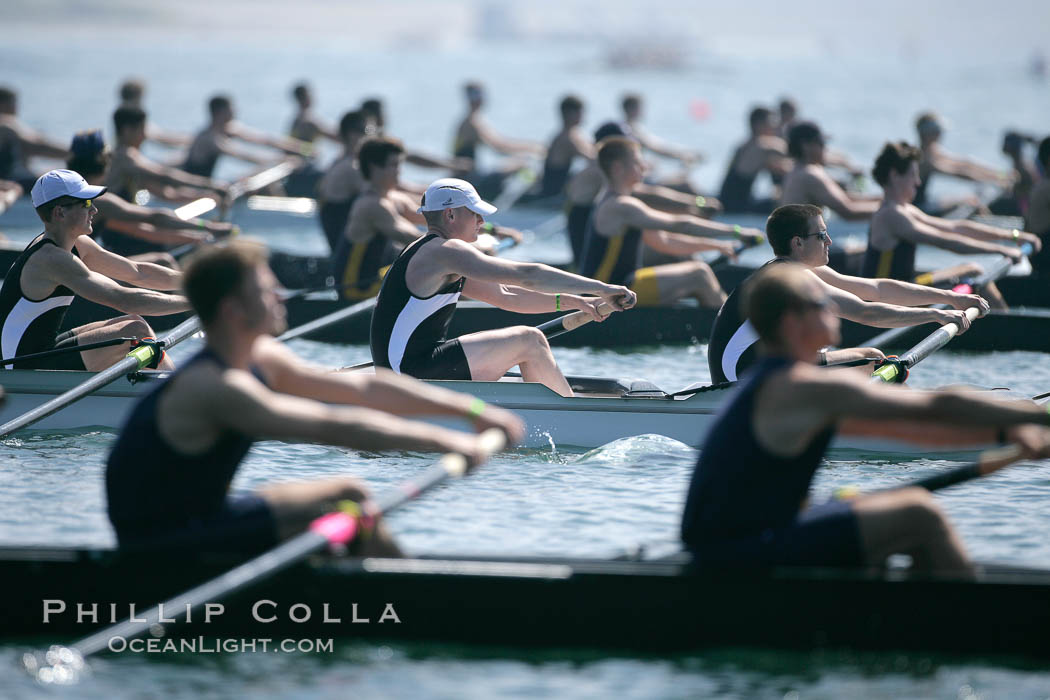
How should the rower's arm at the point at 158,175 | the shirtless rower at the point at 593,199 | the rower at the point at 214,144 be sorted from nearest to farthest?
the shirtless rower at the point at 593,199 < the rower's arm at the point at 158,175 < the rower at the point at 214,144

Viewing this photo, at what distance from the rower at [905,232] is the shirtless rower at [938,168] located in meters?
5.80

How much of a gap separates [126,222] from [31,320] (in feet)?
10.2

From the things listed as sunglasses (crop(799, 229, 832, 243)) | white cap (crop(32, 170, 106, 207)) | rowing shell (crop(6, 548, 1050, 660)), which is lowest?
rowing shell (crop(6, 548, 1050, 660))

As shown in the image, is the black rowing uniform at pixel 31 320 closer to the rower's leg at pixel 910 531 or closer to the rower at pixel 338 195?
the rower's leg at pixel 910 531

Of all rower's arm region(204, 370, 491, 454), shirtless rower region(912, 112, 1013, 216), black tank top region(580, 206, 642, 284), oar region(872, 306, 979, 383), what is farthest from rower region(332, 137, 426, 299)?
shirtless rower region(912, 112, 1013, 216)

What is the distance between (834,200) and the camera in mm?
12242

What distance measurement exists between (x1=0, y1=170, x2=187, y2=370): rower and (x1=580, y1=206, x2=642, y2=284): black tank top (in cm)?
412

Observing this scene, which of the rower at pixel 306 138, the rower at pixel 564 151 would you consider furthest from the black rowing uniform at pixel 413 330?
the rower at pixel 306 138

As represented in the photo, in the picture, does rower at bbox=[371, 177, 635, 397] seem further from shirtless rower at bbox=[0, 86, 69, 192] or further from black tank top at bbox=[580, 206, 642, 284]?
shirtless rower at bbox=[0, 86, 69, 192]

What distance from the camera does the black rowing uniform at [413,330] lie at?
8.12 meters

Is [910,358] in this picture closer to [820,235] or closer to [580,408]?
[820,235]

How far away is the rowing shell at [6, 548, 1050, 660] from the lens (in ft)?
16.1

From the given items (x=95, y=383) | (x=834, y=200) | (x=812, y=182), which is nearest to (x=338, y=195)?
(x=812, y=182)

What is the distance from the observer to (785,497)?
15.6ft
